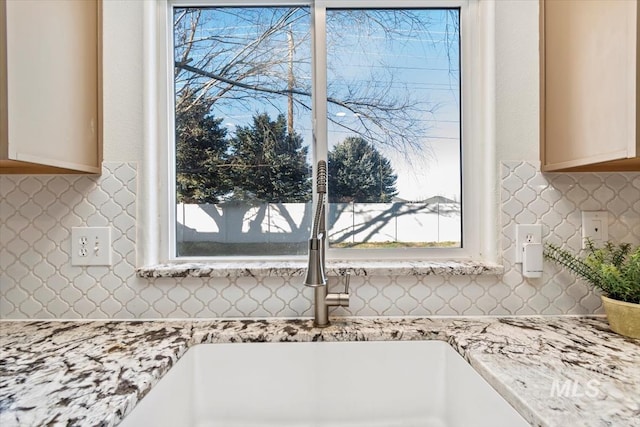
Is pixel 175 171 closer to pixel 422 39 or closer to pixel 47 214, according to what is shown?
pixel 47 214

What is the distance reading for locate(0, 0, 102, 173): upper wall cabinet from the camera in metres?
0.73

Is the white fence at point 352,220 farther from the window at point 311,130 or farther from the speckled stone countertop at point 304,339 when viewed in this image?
the speckled stone countertop at point 304,339

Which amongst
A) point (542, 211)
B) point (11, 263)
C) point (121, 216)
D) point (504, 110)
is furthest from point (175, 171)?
point (542, 211)

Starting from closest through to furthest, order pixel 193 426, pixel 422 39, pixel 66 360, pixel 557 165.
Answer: pixel 66 360 < pixel 193 426 < pixel 557 165 < pixel 422 39

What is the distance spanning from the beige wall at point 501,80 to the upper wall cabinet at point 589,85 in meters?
0.03

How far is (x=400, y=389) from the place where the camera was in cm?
89

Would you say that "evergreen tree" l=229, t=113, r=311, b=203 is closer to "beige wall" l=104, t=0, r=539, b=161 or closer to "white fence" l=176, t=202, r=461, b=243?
"white fence" l=176, t=202, r=461, b=243

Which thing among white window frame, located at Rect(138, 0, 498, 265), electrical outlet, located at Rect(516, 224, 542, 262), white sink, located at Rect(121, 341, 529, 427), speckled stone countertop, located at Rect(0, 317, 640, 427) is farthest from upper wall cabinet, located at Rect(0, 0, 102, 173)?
electrical outlet, located at Rect(516, 224, 542, 262)

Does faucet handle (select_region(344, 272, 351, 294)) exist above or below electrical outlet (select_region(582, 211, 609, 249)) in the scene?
below

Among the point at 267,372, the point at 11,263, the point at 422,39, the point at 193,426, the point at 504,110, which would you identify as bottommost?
the point at 193,426

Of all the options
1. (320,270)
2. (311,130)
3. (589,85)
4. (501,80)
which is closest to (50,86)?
(311,130)

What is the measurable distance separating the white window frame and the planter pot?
0.99 feet

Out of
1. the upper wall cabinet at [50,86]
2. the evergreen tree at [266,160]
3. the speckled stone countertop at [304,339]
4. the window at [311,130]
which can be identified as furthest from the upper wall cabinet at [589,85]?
the upper wall cabinet at [50,86]

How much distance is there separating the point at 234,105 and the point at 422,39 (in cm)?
70
